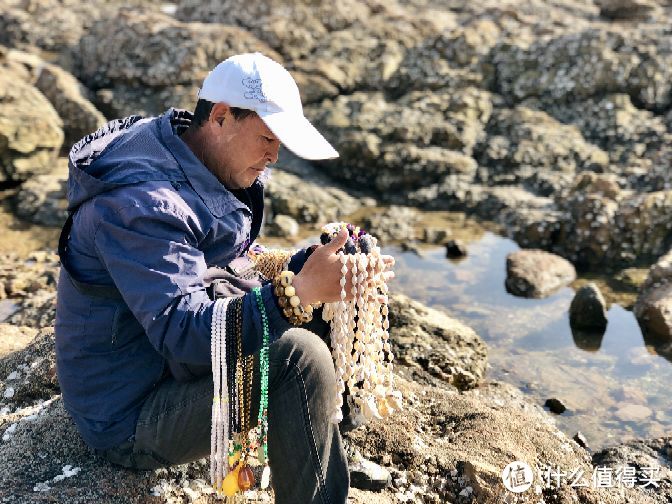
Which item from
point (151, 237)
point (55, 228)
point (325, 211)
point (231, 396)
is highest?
point (151, 237)

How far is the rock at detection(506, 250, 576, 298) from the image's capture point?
27.1ft

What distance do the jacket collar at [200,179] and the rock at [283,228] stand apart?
22.2 feet

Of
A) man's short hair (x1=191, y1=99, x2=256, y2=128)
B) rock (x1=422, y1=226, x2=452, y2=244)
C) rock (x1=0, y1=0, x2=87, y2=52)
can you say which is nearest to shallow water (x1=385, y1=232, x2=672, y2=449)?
rock (x1=422, y1=226, x2=452, y2=244)

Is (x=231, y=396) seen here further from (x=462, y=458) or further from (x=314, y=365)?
(x=462, y=458)

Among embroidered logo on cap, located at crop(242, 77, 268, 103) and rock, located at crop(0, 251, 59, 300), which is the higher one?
embroidered logo on cap, located at crop(242, 77, 268, 103)

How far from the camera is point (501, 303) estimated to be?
8.15 metres

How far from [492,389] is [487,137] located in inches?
267

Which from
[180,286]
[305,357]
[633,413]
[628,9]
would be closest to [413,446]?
[305,357]

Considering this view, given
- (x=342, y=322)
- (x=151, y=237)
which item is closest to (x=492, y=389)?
(x=342, y=322)

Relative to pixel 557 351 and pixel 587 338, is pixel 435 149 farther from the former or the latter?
pixel 557 351

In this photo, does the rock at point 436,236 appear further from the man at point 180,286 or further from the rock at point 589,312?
the man at point 180,286

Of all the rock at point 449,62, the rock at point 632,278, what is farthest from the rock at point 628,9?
the rock at point 632,278

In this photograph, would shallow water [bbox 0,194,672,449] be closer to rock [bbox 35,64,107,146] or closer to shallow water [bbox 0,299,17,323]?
shallow water [bbox 0,299,17,323]

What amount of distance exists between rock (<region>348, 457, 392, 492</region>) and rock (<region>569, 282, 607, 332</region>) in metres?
4.46
